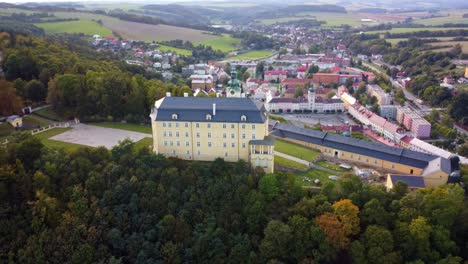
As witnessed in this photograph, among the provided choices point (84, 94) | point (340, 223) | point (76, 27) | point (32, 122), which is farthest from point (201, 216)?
point (76, 27)

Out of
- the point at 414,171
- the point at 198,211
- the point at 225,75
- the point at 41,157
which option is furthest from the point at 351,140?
the point at 225,75

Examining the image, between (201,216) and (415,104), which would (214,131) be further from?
(415,104)

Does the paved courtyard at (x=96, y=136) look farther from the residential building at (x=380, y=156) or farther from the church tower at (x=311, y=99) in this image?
the church tower at (x=311, y=99)

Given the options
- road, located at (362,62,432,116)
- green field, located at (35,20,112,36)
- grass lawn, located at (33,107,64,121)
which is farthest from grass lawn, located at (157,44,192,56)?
grass lawn, located at (33,107,64,121)

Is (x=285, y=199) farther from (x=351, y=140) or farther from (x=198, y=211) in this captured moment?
(x=351, y=140)

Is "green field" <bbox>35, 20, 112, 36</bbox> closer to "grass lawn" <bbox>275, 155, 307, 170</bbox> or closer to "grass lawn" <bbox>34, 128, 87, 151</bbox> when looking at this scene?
"grass lawn" <bbox>34, 128, 87, 151</bbox>

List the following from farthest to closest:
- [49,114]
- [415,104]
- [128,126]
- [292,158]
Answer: [415,104] → [49,114] → [128,126] → [292,158]
